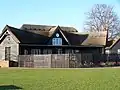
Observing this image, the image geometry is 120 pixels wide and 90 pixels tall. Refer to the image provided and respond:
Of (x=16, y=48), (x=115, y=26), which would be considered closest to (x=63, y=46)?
(x=16, y=48)

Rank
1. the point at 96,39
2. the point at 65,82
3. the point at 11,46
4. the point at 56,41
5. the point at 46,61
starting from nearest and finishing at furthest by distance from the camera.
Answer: the point at 65,82 → the point at 46,61 → the point at 11,46 → the point at 56,41 → the point at 96,39

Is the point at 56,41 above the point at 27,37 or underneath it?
underneath

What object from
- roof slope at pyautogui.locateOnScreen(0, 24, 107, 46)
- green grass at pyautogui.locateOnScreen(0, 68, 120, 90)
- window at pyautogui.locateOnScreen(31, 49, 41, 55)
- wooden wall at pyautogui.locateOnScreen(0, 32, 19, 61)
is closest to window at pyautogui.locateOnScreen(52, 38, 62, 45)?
roof slope at pyautogui.locateOnScreen(0, 24, 107, 46)

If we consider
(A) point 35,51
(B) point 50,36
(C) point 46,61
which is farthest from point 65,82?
(B) point 50,36

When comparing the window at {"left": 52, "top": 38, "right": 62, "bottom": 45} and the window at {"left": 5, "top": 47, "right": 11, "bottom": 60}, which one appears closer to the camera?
the window at {"left": 5, "top": 47, "right": 11, "bottom": 60}

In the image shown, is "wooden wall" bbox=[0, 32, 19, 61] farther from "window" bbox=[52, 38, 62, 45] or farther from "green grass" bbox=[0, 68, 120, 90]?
"green grass" bbox=[0, 68, 120, 90]

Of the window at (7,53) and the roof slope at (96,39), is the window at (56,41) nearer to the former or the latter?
the window at (7,53)

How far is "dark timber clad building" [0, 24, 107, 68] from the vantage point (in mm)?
51906

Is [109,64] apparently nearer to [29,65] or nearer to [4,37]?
[29,65]

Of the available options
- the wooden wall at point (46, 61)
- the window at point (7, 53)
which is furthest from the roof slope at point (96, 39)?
the wooden wall at point (46, 61)

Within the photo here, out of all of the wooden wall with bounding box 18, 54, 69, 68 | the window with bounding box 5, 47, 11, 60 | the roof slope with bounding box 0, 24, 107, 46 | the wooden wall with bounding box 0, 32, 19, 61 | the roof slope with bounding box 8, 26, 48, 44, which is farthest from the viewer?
the window with bounding box 5, 47, 11, 60

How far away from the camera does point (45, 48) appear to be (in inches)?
2427

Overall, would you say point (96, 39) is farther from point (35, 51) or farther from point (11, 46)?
point (11, 46)

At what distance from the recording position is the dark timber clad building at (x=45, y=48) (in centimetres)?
5191
